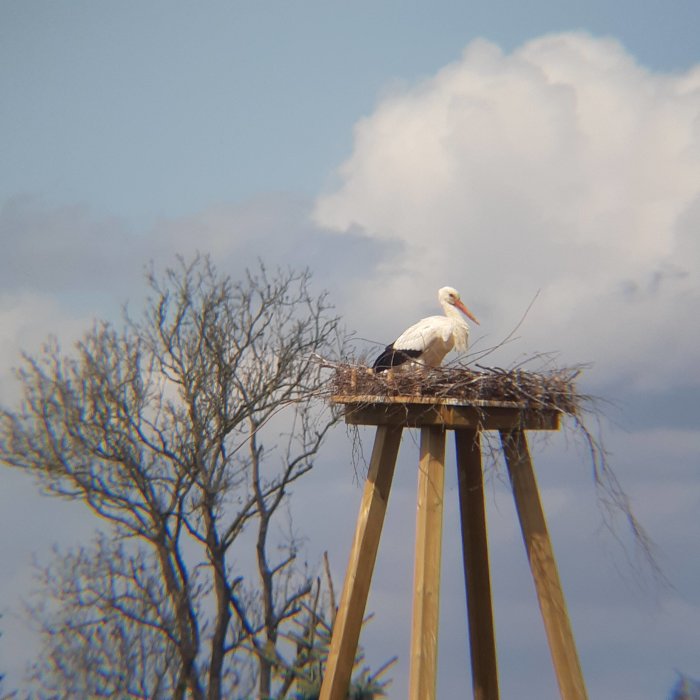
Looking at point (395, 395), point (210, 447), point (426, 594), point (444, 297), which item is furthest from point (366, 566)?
point (210, 447)

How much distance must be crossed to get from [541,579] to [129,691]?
714 cm

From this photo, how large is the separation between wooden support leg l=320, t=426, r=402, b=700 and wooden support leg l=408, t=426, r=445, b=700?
303 mm

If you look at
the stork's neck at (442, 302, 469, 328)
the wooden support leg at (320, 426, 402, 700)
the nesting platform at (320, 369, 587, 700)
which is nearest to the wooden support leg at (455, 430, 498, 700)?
the nesting platform at (320, 369, 587, 700)

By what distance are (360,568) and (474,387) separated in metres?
1.16

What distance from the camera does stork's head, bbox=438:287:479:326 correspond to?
7277 mm

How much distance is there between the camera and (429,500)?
512 cm

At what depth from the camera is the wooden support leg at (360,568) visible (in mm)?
5359

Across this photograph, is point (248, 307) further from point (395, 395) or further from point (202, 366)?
point (395, 395)

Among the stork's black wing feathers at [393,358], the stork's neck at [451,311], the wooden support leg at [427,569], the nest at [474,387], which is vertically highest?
the stork's neck at [451,311]

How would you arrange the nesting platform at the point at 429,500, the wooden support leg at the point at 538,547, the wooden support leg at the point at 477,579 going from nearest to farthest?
the nesting platform at the point at 429,500 → the wooden support leg at the point at 538,547 → the wooden support leg at the point at 477,579

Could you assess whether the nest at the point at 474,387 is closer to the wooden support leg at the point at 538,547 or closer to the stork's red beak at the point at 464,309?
the wooden support leg at the point at 538,547

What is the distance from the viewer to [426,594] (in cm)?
500

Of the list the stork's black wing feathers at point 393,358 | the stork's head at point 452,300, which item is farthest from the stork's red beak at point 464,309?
the stork's black wing feathers at point 393,358

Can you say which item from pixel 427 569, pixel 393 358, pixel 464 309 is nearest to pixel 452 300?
pixel 464 309
